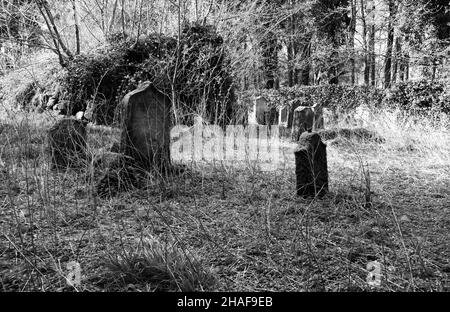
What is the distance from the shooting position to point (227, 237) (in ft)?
7.15

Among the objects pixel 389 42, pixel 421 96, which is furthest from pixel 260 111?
pixel 389 42

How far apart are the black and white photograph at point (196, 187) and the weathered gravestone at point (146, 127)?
0.6 inches

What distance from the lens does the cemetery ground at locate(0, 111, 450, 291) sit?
1607mm

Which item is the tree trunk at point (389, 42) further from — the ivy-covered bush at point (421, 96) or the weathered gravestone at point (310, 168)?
the weathered gravestone at point (310, 168)

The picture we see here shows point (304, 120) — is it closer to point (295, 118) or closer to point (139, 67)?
point (295, 118)

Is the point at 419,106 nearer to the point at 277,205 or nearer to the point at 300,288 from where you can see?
the point at 277,205

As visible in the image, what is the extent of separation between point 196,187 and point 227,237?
4.10 feet

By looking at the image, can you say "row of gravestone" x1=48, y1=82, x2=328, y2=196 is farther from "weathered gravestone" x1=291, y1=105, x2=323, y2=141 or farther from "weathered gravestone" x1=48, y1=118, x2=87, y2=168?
"weathered gravestone" x1=291, y1=105, x2=323, y2=141

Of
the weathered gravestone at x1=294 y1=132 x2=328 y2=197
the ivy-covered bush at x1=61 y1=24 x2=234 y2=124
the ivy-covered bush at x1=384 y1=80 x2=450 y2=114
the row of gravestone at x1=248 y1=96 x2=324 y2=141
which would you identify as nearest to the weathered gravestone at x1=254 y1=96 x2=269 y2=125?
the row of gravestone at x1=248 y1=96 x2=324 y2=141

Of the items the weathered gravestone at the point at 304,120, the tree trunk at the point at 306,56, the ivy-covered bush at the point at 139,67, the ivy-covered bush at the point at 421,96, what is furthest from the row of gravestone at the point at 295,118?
the tree trunk at the point at 306,56

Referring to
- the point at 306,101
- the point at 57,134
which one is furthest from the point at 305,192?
the point at 306,101

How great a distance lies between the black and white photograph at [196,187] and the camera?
1641 mm

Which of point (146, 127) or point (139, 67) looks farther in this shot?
point (139, 67)

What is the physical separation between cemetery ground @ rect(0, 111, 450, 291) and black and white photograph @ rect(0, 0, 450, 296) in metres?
0.01
